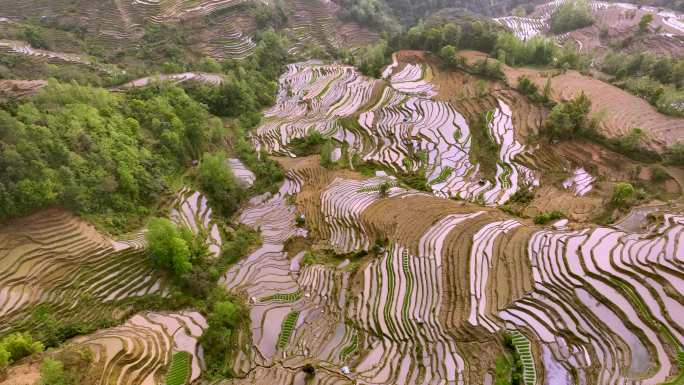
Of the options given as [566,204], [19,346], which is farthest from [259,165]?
[566,204]

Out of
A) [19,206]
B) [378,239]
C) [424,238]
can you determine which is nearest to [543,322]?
[424,238]

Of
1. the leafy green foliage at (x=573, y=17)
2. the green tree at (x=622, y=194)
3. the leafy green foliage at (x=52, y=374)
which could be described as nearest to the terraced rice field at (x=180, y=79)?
the leafy green foliage at (x=52, y=374)

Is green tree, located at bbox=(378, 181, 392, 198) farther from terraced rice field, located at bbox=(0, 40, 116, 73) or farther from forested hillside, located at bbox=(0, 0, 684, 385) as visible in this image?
terraced rice field, located at bbox=(0, 40, 116, 73)

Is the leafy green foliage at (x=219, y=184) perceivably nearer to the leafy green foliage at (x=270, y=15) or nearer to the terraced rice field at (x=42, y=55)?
the terraced rice field at (x=42, y=55)

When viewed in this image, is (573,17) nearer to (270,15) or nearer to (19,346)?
(270,15)

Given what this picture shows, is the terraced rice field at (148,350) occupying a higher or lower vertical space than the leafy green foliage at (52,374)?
lower

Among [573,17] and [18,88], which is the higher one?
[18,88]

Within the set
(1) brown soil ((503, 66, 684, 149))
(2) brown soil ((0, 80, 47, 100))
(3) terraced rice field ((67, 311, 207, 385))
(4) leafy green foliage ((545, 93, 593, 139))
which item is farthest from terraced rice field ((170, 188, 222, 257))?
(1) brown soil ((503, 66, 684, 149))
